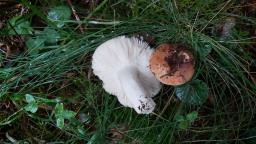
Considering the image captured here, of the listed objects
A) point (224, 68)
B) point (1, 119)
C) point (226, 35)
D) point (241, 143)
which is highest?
point (226, 35)

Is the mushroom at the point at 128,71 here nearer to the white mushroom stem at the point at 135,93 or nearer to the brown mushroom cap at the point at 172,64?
the white mushroom stem at the point at 135,93

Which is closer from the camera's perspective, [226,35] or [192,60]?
[192,60]

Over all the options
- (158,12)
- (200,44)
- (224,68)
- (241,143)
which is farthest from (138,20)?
(241,143)

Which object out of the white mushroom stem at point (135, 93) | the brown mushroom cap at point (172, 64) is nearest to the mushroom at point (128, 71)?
the white mushroom stem at point (135, 93)

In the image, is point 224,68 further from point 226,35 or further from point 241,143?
point 241,143

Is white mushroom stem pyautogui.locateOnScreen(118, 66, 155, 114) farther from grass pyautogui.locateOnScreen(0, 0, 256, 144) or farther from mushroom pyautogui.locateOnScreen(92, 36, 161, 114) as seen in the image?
grass pyautogui.locateOnScreen(0, 0, 256, 144)

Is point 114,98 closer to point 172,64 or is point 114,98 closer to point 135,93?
point 135,93
